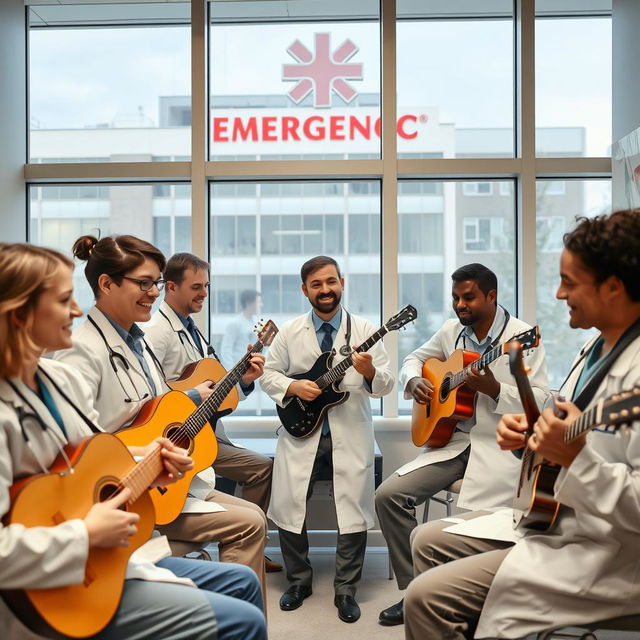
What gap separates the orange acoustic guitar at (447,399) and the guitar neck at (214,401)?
0.92 meters

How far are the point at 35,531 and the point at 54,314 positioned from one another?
516mm

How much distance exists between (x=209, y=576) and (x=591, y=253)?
1.41 meters

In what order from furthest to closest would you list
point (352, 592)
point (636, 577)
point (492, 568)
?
point (352, 592), point (492, 568), point (636, 577)

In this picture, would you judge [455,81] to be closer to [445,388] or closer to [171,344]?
[445,388]

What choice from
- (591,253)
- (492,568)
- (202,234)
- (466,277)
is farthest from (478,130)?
(492,568)

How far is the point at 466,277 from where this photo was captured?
339 centimetres

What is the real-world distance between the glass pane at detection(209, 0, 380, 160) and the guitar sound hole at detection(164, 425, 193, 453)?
8.26ft

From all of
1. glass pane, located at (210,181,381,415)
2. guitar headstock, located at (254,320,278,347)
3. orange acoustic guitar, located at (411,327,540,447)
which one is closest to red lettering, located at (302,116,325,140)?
glass pane, located at (210,181,381,415)

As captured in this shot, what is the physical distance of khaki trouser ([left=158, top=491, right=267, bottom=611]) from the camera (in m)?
2.53

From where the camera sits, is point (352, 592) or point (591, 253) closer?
point (591, 253)

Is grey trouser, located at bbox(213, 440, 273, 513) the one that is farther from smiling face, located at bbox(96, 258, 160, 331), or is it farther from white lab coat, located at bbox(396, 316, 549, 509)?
smiling face, located at bbox(96, 258, 160, 331)

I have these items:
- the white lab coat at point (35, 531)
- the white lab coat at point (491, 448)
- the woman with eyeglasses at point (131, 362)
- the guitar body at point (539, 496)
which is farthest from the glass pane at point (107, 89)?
the guitar body at point (539, 496)

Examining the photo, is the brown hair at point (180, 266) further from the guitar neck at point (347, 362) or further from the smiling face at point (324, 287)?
the guitar neck at point (347, 362)

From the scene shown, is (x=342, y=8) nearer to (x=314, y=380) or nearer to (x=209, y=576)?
(x=314, y=380)
